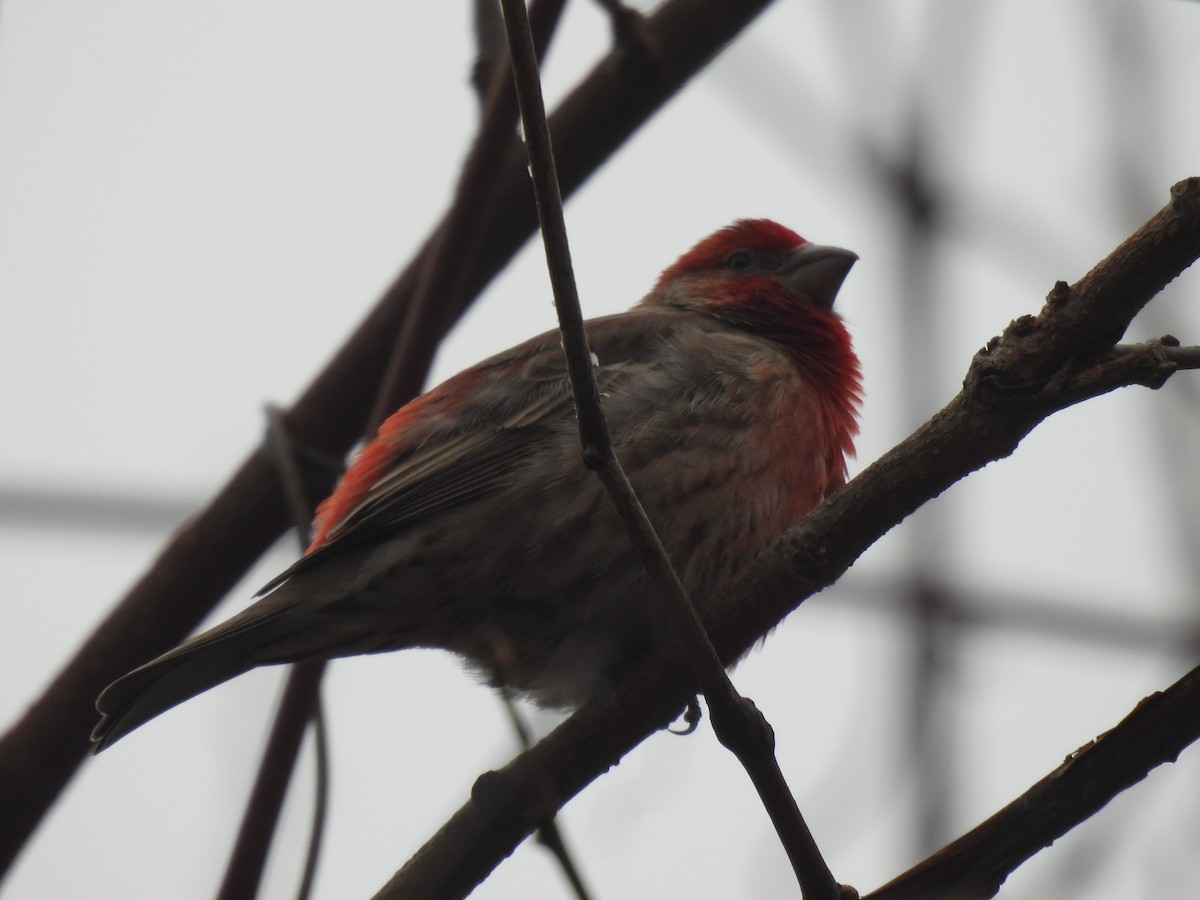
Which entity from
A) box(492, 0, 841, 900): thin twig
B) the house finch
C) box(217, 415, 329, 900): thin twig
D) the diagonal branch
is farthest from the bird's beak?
box(492, 0, 841, 900): thin twig

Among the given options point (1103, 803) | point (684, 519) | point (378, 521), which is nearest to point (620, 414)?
point (684, 519)

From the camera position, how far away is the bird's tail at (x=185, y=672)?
15.7 ft

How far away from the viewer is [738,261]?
26.0 feet

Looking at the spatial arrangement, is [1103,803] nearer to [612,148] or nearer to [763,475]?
[763,475]

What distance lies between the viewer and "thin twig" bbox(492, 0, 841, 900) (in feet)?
10.5

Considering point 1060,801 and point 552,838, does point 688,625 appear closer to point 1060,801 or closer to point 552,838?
point 552,838

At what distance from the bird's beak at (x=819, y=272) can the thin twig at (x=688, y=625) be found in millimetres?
4192

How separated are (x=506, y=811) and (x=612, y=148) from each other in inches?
124

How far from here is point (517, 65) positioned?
305 cm

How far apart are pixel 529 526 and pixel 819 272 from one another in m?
2.96

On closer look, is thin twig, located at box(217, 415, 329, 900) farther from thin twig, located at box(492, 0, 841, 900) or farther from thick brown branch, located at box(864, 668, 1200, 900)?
thick brown branch, located at box(864, 668, 1200, 900)

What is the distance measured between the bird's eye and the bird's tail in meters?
3.76

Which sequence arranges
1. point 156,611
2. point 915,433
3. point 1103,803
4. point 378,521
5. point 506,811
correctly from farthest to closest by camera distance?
point 156,611
point 378,521
point 506,811
point 915,433
point 1103,803

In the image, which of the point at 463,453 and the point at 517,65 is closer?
the point at 517,65
